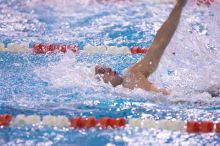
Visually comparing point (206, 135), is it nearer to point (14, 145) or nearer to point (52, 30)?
point (14, 145)

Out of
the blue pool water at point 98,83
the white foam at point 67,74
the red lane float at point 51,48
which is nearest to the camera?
the blue pool water at point 98,83

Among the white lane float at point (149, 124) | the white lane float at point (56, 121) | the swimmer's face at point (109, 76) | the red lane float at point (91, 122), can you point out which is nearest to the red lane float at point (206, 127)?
the white lane float at point (149, 124)

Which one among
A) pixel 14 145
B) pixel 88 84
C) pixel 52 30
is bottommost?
pixel 14 145

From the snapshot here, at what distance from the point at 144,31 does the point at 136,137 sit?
3.22 meters

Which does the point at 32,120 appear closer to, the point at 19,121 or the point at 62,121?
the point at 19,121

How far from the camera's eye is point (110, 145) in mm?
3066

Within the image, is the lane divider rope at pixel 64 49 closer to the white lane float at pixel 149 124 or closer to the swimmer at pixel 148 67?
the swimmer at pixel 148 67

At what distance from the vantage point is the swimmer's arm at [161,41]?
13.1 ft

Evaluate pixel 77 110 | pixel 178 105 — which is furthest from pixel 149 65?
pixel 77 110

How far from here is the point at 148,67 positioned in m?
4.11

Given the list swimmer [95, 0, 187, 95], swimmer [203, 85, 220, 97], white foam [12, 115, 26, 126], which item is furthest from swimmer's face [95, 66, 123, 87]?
white foam [12, 115, 26, 126]

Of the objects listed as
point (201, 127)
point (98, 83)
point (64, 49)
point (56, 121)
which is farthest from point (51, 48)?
point (201, 127)

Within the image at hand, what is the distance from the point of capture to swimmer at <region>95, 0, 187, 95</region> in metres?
4.00

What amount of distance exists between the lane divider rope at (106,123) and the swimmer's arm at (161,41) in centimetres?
81
